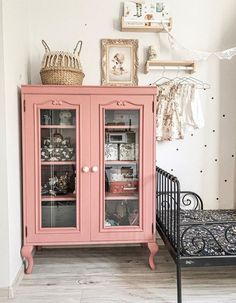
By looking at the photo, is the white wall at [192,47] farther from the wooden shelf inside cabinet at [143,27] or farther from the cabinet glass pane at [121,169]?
the cabinet glass pane at [121,169]

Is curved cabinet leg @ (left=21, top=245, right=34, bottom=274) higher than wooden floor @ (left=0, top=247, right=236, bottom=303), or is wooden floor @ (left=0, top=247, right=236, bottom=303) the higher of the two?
curved cabinet leg @ (left=21, top=245, right=34, bottom=274)

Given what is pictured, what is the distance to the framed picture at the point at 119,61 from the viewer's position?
253 cm

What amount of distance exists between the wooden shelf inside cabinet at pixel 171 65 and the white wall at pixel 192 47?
73 millimetres

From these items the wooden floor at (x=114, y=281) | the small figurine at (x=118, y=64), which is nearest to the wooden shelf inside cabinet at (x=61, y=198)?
the wooden floor at (x=114, y=281)

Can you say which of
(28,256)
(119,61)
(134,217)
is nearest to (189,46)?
(119,61)

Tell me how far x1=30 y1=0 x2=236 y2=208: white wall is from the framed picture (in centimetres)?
6

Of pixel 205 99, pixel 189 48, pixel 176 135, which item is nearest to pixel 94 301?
pixel 176 135

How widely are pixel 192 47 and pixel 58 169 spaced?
5.39 feet

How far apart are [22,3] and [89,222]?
73.0 inches

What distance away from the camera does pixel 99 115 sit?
2.12 m

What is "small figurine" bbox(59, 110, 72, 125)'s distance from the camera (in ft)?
7.06

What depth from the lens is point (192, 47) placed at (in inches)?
102

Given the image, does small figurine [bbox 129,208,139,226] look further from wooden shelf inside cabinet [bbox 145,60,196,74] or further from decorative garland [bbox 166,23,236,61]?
decorative garland [bbox 166,23,236,61]

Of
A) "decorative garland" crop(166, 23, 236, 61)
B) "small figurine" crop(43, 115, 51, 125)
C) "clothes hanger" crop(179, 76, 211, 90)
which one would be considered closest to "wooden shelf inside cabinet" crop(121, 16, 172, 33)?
"decorative garland" crop(166, 23, 236, 61)
